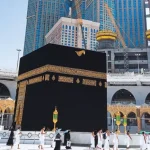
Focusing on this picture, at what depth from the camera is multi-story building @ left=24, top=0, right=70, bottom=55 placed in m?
84.0

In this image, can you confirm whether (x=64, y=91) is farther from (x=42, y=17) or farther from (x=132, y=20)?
(x=132, y=20)

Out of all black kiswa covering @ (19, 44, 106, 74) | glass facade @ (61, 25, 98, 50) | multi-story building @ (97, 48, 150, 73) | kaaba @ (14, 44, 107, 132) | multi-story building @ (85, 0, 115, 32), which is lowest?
kaaba @ (14, 44, 107, 132)

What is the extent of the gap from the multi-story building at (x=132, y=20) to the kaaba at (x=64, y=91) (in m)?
69.7

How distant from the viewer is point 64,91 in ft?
49.3

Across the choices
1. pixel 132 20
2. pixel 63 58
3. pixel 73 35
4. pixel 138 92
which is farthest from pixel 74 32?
pixel 63 58

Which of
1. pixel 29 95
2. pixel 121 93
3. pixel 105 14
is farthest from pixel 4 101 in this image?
pixel 105 14

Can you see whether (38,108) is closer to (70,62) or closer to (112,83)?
(70,62)

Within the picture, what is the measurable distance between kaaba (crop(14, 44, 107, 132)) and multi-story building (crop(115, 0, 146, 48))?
69711mm

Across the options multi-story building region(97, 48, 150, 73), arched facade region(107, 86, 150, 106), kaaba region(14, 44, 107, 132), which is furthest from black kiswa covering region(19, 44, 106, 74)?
multi-story building region(97, 48, 150, 73)

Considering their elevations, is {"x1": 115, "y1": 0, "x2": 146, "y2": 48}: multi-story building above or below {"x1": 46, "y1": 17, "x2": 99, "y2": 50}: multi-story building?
above

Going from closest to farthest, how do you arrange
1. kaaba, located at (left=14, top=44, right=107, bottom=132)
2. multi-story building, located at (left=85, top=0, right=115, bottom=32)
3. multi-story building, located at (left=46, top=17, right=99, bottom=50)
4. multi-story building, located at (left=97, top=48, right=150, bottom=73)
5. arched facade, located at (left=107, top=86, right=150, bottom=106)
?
kaaba, located at (left=14, top=44, right=107, bottom=132), arched facade, located at (left=107, top=86, right=150, bottom=106), multi-story building, located at (left=97, top=48, right=150, bottom=73), multi-story building, located at (left=46, top=17, right=99, bottom=50), multi-story building, located at (left=85, top=0, right=115, bottom=32)

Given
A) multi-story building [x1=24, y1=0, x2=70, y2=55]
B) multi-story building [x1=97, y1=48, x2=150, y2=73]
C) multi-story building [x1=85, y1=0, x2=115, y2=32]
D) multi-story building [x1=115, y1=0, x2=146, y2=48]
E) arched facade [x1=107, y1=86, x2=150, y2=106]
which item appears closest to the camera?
arched facade [x1=107, y1=86, x2=150, y2=106]

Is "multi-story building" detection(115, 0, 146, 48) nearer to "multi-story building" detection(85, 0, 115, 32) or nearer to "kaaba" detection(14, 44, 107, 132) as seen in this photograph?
"multi-story building" detection(85, 0, 115, 32)

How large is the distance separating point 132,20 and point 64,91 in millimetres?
74099
